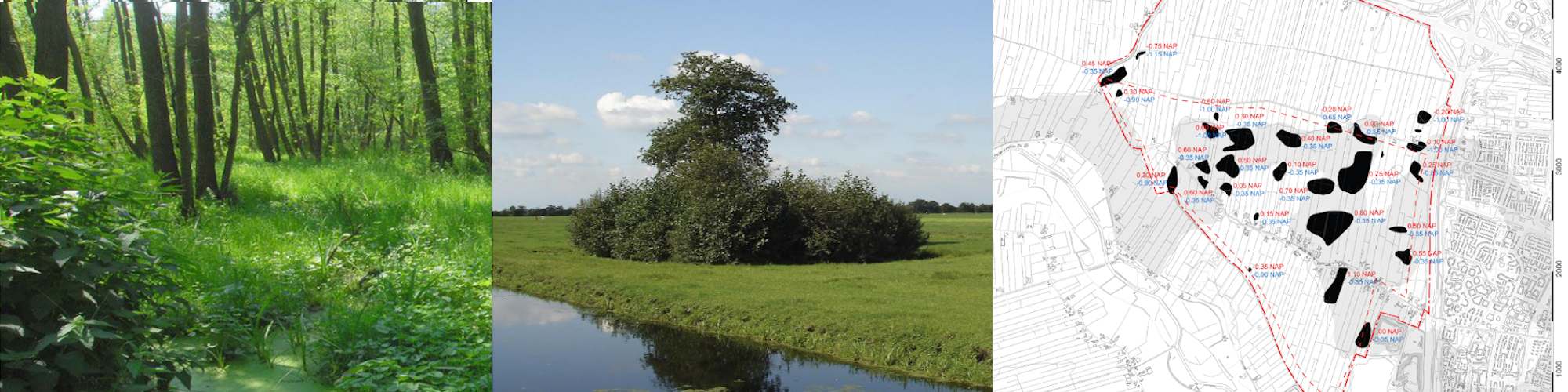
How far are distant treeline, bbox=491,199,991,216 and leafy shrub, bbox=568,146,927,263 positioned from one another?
47 cm

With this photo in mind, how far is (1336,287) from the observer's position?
391cm

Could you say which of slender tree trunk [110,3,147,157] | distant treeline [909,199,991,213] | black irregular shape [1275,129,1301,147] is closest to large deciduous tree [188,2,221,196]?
slender tree trunk [110,3,147,157]

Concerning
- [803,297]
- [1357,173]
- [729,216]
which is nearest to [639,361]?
[803,297]

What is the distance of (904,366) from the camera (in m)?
5.73

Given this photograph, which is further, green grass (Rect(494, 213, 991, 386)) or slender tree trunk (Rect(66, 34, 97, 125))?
green grass (Rect(494, 213, 991, 386))

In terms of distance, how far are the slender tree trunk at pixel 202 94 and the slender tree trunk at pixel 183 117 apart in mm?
31

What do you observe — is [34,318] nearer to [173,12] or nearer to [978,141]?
[173,12]

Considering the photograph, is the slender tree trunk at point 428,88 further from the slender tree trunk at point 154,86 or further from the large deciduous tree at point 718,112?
the large deciduous tree at point 718,112

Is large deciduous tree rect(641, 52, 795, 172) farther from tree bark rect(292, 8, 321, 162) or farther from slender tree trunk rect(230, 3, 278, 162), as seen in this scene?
slender tree trunk rect(230, 3, 278, 162)

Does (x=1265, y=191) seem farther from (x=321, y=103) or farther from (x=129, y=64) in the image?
(x=129, y=64)

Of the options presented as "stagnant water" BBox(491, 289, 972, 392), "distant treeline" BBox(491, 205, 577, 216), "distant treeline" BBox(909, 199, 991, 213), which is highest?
"distant treeline" BBox(909, 199, 991, 213)

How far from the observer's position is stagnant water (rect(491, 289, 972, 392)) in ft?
18.2

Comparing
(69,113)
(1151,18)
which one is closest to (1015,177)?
(1151,18)

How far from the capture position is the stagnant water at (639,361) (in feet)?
18.2
